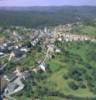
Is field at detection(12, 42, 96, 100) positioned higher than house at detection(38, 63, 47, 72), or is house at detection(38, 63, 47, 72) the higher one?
house at detection(38, 63, 47, 72)

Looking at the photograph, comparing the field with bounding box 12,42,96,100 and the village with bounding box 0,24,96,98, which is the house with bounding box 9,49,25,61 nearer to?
the village with bounding box 0,24,96,98

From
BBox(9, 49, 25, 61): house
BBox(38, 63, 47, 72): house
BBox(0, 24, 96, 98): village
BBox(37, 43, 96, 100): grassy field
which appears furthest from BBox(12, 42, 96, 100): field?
BBox(9, 49, 25, 61): house

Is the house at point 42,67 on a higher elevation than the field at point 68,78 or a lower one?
higher

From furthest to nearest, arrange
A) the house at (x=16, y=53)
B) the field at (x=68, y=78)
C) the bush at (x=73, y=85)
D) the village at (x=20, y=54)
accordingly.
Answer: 1. the house at (x=16, y=53)
2. the village at (x=20, y=54)
3. the bush at (x=73, y=85)
4. the field at (x=68, y=78)

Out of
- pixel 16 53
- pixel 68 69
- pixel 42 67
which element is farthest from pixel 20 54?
pixel 68 69

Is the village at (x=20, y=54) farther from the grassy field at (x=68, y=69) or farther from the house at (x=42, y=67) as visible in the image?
the grassy field at (x=68, y=69)

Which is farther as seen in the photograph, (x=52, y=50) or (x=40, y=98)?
(x=52, y=50)

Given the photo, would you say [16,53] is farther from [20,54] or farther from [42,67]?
[42,67]

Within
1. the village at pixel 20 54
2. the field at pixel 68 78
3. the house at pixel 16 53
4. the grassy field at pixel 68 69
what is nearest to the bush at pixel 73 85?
the field at pixel 68 78

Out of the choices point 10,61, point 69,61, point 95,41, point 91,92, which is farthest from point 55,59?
point 95,41

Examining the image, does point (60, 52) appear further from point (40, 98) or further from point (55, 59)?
point (40, 98)

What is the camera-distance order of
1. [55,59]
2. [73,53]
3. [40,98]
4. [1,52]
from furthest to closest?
1. [1,52]
2. [73,53]
3. [55,59]
4. [40,98]
